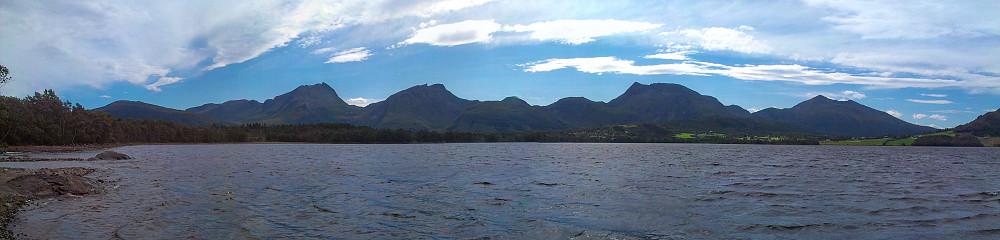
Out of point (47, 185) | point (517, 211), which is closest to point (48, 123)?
point (47, 185)

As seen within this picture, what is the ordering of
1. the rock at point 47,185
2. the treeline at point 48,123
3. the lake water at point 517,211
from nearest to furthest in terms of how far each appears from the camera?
the lake water at point 517,211 → the rock at point 47,185 → the treeline at point 48,123

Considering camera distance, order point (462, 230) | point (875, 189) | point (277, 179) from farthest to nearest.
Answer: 1. point (277, 179)
2. point (875, 189)
3. point (462, 230)

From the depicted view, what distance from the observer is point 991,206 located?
89.0ft

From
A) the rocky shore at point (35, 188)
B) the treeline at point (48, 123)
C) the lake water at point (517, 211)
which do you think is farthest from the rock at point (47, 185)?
the treeline at point (48, 123)

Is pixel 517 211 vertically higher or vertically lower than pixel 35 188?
lower

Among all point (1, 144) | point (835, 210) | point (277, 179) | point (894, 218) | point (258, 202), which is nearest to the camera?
point (894, 218)

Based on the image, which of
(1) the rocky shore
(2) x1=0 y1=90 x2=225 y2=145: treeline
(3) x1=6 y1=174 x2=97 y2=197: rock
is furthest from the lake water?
(2) x1=0 y1=90 x2=225 y2=145: treeline

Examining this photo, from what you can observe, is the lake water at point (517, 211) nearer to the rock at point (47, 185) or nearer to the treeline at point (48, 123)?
the rock at point (47, 185)

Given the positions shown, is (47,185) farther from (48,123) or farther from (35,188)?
(48,123)

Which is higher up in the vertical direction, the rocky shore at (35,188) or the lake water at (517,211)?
the rocky shore at (35,188)

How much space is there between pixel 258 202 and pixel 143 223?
283 inches

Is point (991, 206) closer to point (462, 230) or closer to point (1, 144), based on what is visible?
point (462, 230)

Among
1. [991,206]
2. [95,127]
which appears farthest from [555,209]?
[95,127]

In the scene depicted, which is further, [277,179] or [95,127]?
[95,127]
